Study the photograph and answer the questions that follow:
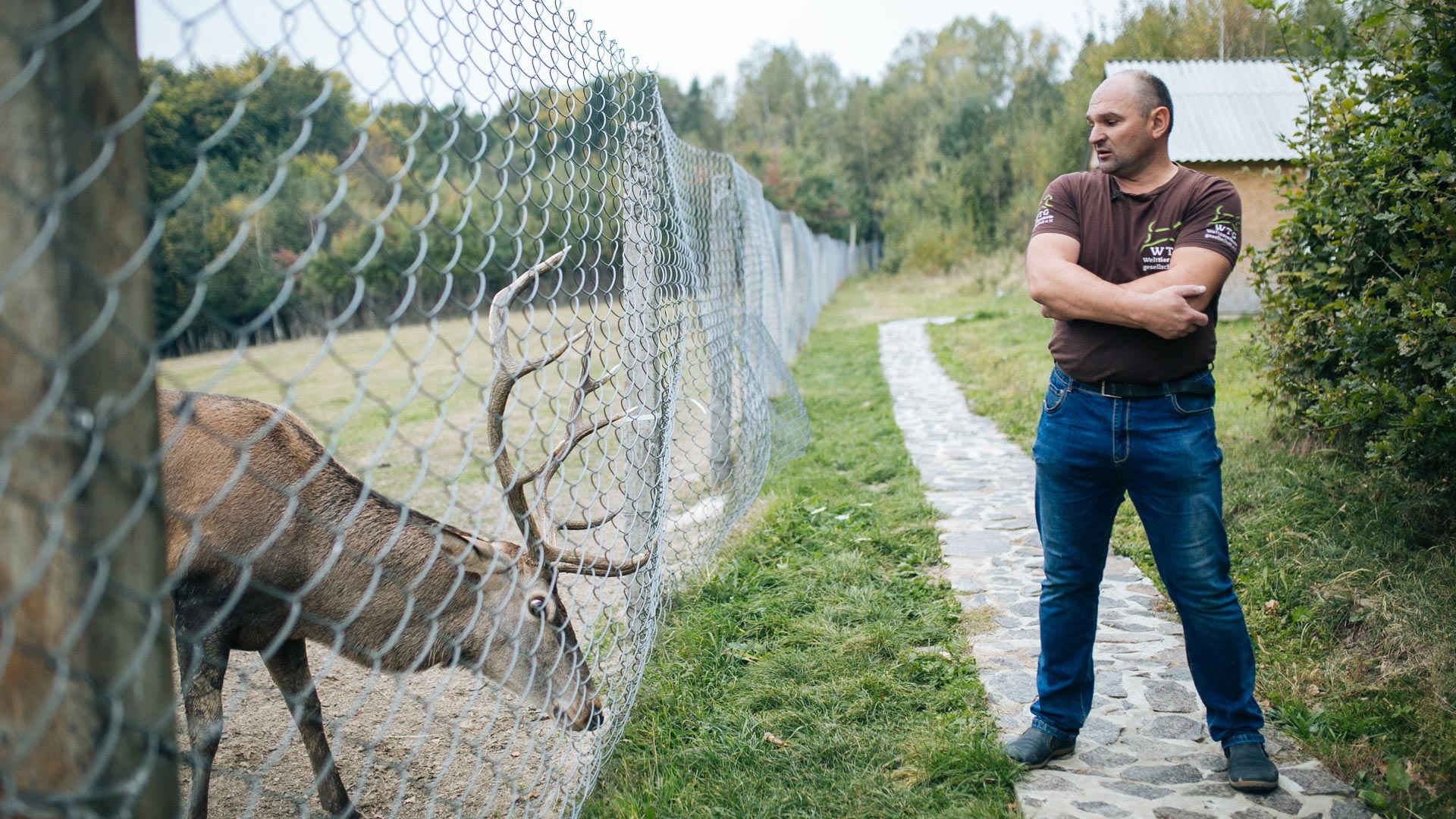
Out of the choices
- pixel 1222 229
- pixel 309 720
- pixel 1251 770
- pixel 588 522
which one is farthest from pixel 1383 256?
pixel 309 720

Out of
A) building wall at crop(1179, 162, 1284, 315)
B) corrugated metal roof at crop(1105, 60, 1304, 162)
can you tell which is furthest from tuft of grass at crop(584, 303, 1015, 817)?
corrugated metal roof at crop(1105, 60, 1304, 162)

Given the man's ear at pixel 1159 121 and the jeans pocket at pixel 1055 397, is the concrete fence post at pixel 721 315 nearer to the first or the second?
the jeans pocket at pixel 1055 397

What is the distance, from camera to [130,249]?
1.18 m

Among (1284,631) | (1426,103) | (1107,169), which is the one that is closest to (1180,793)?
(1284,631)

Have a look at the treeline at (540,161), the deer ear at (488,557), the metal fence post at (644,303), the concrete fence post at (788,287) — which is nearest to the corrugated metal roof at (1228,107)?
the treeline at (540,161)

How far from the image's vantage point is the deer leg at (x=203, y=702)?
3.12 meters

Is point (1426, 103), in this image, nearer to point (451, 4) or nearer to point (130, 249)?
point (451, 4)

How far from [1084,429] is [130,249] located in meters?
2.61

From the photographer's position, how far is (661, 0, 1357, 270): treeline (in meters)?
32.1

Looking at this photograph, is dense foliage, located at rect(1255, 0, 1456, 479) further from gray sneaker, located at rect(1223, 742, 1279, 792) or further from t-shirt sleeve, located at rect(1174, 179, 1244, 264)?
gray sneaker, located at rect(1223, 742, 1279, 792)

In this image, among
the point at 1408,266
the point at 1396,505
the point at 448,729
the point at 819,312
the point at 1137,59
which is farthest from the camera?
the point at 819,312

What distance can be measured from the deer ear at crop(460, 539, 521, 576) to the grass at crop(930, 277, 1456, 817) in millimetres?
2726

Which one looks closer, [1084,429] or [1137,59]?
[1084,429]

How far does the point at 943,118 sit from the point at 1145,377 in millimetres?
50291
